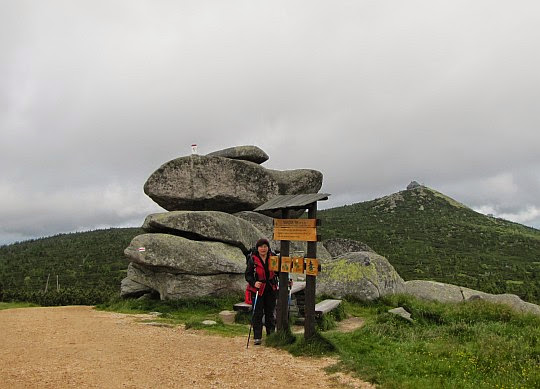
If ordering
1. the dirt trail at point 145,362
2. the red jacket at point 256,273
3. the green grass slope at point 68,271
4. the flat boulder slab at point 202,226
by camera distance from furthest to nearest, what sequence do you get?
1. the green grass slope at point 68,271
2. the flat boulder slab at point 202,226
3. the red jacket at point 256,273
4. the dirt trail at point 145,362

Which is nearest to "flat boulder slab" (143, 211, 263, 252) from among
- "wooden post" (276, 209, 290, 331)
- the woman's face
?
the woman's face

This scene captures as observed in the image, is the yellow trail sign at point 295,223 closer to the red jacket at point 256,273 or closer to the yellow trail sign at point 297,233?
the yellow trail sign at point 297,233

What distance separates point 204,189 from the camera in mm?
23375

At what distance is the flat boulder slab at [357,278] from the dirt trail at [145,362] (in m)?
7.62

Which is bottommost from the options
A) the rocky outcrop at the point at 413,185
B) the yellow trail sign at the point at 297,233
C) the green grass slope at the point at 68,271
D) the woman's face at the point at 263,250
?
the green grass slope at the point at 68,271

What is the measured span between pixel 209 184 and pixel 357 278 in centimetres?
942

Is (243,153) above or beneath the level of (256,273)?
above

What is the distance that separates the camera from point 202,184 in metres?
23.4

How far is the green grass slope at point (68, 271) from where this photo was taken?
27892 mm

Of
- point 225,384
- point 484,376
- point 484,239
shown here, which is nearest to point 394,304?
point 484,376

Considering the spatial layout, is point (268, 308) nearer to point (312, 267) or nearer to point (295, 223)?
point (312, 267)

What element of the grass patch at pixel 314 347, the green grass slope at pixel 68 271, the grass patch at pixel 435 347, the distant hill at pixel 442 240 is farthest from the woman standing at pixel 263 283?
the distant hill at pixel 442 240

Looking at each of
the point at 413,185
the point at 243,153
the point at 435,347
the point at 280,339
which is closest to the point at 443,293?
the point at 243,153

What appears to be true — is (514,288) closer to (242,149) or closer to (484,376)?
(242,149)
